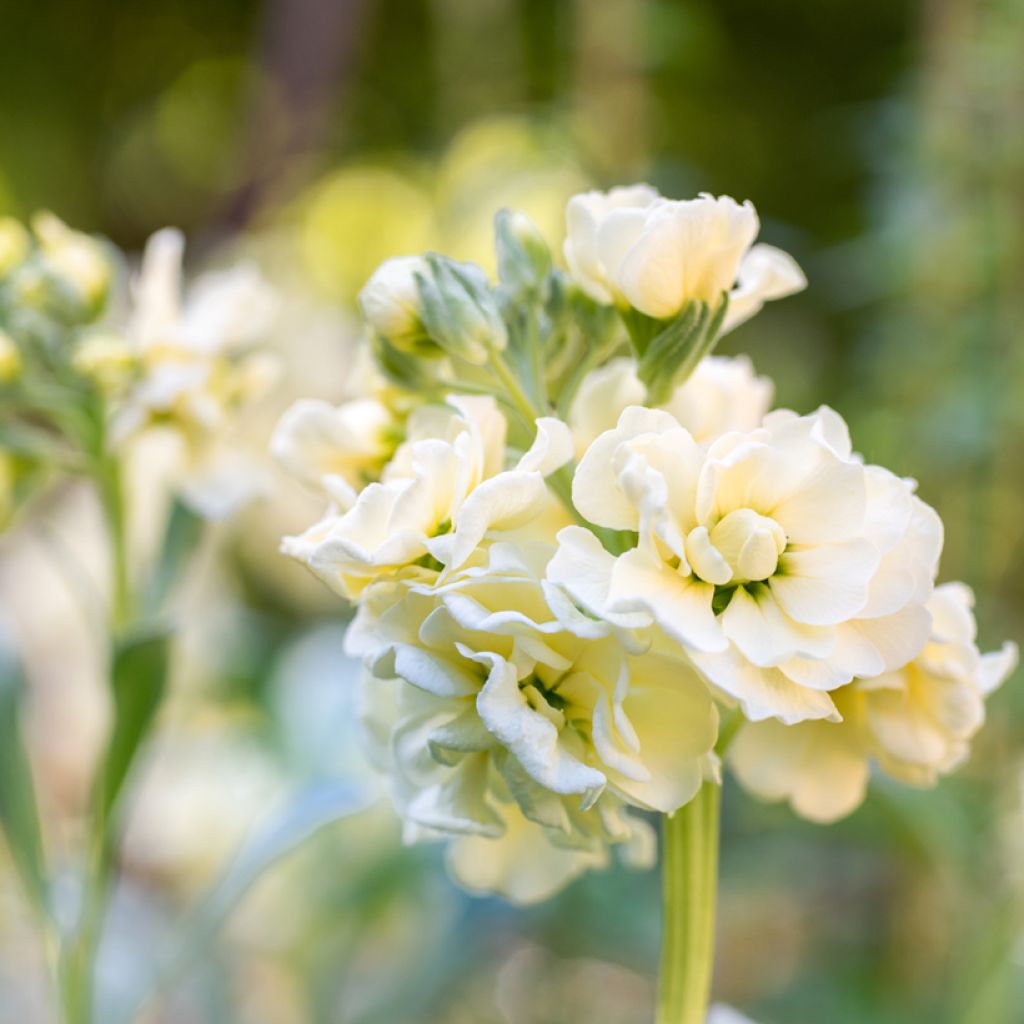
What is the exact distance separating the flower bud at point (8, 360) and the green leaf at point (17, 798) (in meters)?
0.17

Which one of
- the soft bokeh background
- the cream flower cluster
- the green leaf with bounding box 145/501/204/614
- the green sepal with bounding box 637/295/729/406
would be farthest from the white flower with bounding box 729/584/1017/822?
the green leaf with bounding box 145/501/204/614

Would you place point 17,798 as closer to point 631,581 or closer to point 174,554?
point 174,554

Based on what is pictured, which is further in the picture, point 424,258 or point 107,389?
point 107,389

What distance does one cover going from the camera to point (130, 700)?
23.3 inches

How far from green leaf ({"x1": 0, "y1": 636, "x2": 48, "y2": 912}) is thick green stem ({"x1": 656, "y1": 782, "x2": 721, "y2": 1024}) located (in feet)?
1.24

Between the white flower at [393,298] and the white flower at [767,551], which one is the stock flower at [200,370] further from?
the white flower at [767,551]

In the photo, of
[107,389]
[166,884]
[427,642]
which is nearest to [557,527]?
[427,642]

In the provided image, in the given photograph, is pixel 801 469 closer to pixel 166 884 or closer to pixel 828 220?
pixel 166 884

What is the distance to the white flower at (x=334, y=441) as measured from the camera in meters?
0.42

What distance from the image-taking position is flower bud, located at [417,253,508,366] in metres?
0.38

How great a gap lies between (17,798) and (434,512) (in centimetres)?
40

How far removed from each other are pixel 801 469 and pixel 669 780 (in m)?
0.09

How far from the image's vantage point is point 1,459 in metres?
0.63

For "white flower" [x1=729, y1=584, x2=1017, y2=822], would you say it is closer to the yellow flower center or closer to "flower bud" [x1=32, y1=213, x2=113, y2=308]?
the yellow flower center
